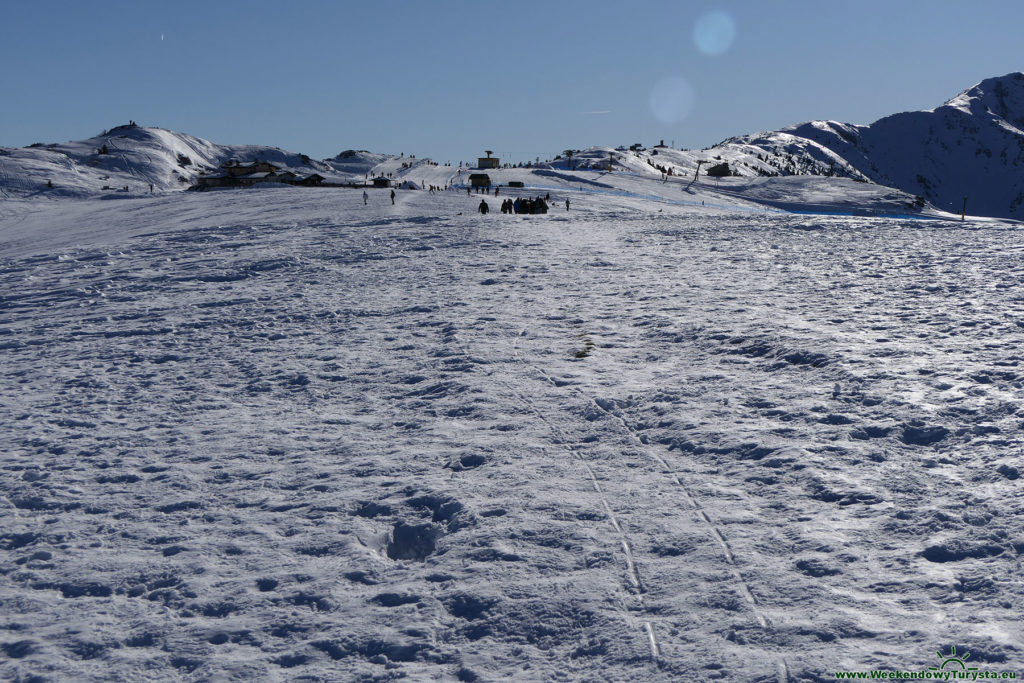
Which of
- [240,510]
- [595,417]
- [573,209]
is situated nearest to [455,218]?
[573,209]

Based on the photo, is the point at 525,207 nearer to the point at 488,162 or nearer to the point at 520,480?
the point at 520,480

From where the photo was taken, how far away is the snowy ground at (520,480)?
5.72 metres

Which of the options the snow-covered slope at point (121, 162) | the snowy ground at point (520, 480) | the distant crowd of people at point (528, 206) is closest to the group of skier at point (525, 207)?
the distant crowd of people at point (528, 206)

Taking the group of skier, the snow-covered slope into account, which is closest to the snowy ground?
the group of skier

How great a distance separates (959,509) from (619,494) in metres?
2.99

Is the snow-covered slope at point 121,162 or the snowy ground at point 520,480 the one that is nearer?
the snowy ground at point 520,480

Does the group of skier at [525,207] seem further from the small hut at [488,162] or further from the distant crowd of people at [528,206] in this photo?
the small hut at [488,162]

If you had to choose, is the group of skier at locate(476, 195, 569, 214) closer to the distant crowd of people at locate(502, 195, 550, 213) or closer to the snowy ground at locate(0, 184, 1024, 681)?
the distant crowd of people at locate(502, 195, 550, 213)

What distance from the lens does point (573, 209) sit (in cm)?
3519

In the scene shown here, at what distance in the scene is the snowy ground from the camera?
18.8ft

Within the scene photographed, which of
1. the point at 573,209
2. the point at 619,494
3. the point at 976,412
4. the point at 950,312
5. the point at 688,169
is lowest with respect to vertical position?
the point at 619,494

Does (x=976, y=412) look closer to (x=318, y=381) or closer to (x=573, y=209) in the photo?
(x=318, y=381)

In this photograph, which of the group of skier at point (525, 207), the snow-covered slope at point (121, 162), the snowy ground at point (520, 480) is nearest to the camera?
the snowy ground at point (520, 480)

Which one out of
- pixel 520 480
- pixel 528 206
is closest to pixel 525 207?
pixel 528 206
